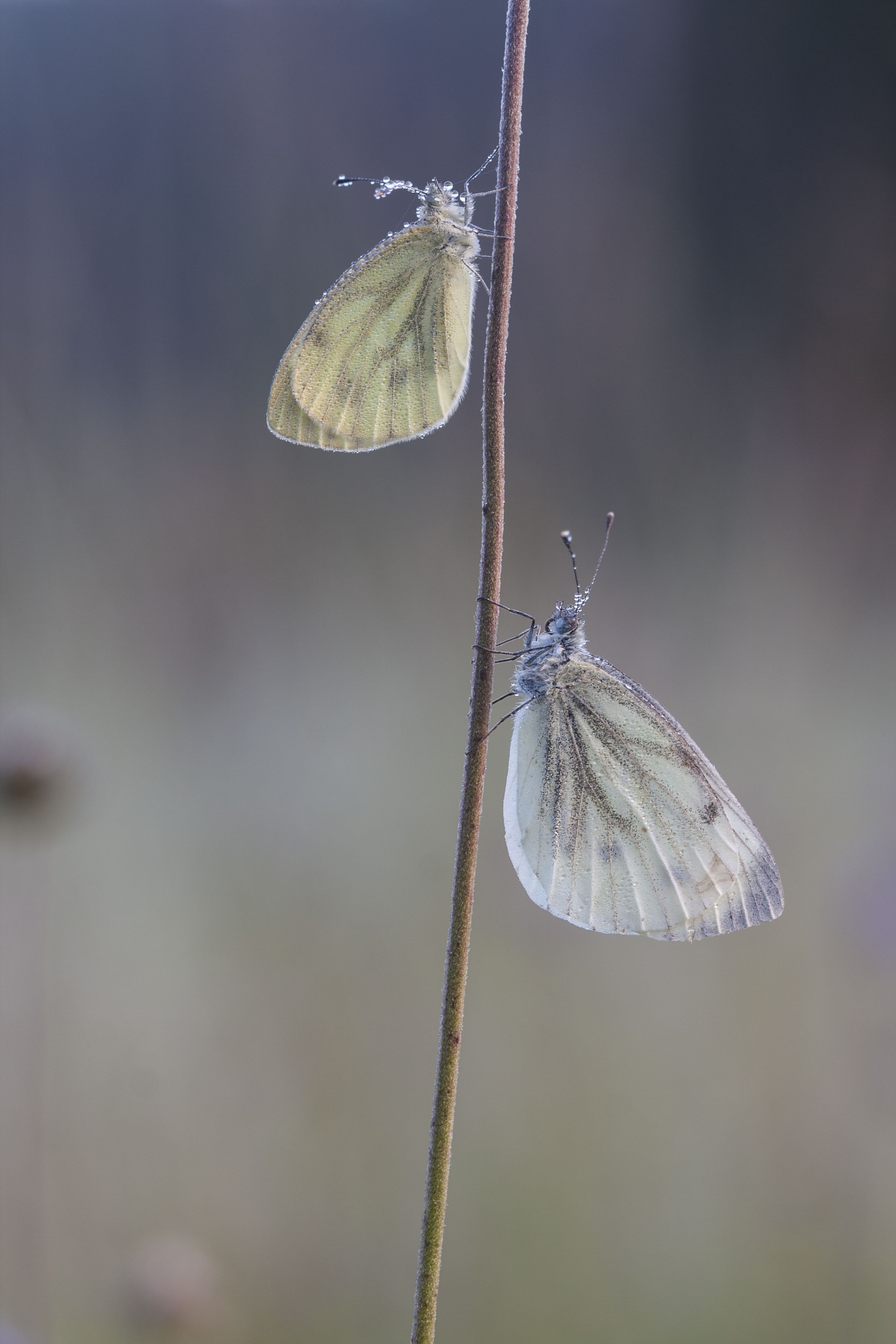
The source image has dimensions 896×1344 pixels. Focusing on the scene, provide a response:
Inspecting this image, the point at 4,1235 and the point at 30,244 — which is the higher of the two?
the point at 30,244

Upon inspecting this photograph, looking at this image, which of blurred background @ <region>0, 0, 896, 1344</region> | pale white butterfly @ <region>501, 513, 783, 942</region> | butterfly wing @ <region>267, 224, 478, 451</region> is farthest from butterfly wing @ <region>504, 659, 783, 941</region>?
A: blurred background @ <region>0, 0, 896, 1344</region>

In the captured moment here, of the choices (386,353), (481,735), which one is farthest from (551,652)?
(481,735)

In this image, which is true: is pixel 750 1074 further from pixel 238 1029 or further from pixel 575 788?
pixel 575 788

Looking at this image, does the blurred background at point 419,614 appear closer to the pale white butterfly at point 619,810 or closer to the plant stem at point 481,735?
the pale white butterfly at point 619,810

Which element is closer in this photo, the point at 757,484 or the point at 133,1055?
the point at 133,1055

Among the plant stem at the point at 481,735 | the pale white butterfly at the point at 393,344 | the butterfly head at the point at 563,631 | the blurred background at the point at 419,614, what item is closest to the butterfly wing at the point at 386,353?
the pale white butterfly at the point at 393,344

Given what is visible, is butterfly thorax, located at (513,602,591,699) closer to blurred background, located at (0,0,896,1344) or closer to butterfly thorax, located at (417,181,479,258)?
butterfly thorax, located at (417,181,479,258)

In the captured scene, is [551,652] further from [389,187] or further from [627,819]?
[389,187]

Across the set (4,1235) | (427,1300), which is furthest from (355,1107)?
(427,1300)
